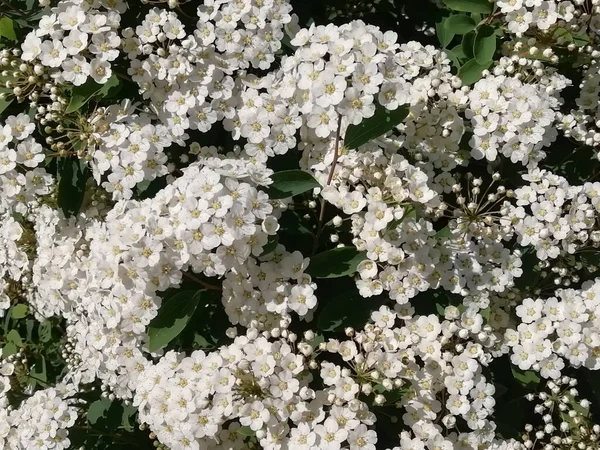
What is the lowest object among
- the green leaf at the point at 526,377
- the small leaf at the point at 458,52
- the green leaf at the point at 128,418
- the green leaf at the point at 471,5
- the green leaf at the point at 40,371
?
the green leaf at the point at 40,371

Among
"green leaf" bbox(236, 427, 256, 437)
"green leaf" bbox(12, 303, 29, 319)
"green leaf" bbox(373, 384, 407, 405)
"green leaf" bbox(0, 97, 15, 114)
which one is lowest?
"green leaf" bbox(12, 303, 29, 319)

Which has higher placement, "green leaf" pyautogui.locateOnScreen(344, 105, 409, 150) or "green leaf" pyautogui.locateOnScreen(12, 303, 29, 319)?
"green leaf" pyautogui.locateOnScreen(344, 105, 409, 150)

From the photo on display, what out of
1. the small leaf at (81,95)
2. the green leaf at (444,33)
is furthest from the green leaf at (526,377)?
the small leaf at (81,95)

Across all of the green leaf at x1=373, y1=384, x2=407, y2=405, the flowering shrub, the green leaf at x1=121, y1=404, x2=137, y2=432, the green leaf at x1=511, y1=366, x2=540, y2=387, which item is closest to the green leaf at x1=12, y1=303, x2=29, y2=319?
the flowering shrub

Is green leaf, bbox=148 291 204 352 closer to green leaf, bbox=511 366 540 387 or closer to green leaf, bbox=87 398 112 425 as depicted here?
green leaf, bbox=87 398 112 425

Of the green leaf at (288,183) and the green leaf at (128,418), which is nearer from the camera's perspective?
the green leaf at (288,183)

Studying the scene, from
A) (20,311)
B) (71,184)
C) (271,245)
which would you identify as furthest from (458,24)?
(20,311)

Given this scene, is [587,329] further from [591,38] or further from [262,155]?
[262,155]

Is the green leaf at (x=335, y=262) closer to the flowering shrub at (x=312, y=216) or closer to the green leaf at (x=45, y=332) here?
the flowering shrub at (x=312, y=216)
